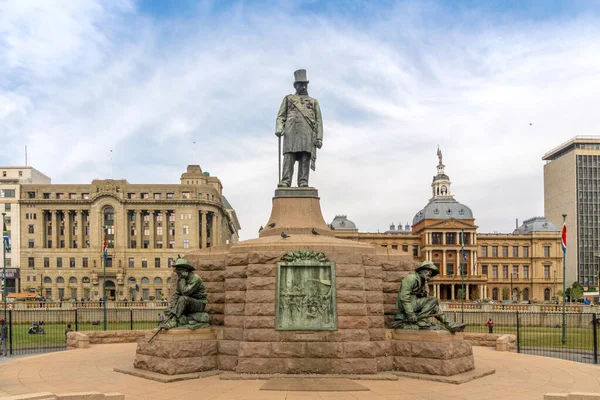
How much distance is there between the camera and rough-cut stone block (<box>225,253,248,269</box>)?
42.3ft

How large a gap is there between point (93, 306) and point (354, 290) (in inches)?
1558

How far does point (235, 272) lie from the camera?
42.5 ft

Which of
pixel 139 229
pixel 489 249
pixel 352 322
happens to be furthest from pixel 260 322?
pixel 489 249

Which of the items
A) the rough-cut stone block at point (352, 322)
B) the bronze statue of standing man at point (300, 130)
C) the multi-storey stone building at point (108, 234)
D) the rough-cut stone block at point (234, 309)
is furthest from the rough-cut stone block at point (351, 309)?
the multi-storey stone building at point (108, 234)

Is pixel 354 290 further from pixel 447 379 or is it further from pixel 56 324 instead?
pixel 56 324

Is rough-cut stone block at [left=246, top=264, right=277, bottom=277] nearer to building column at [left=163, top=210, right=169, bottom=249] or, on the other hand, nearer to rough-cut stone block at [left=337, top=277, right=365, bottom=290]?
rough-cut stone block at [left=337, top=277, right=365, bottom=290]

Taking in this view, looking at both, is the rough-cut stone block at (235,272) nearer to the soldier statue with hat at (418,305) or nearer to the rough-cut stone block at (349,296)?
the rough-cut stone block at (349,296)

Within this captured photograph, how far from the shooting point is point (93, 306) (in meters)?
45.7

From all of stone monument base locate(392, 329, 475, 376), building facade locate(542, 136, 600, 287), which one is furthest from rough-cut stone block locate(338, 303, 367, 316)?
Result: building facade locate(542, 136, 600, 287)

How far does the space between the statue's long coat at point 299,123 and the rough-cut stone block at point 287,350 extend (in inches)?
251

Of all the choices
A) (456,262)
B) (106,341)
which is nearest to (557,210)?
(456,262)

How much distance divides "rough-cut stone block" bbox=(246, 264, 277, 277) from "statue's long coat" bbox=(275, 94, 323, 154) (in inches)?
182

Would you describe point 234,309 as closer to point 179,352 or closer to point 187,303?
point 187,303

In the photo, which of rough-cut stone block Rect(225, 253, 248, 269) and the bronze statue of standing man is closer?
rough-cut stone block Rect(225, 253, 248, 269)
